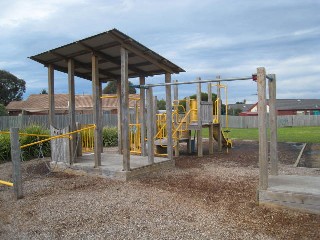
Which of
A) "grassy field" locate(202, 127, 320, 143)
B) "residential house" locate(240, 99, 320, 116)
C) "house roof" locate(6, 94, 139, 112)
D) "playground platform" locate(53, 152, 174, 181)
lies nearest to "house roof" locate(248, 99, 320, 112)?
"residential house" locate(240, 99, 320, 116)

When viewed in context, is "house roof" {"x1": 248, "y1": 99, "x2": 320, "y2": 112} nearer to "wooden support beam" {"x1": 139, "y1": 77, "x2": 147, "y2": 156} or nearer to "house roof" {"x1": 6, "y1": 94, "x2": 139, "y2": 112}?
"house roof" {"x1": 6, "y1": 94, "x2": 139, "y2": 112}

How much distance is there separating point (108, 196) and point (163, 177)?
2146 millimetres

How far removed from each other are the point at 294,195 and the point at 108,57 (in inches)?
248

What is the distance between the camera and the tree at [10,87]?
2766 inches

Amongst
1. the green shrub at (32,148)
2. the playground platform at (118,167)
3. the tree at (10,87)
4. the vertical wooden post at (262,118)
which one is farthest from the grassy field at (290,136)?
the tree at (10,87)

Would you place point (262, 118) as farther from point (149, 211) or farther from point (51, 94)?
point (51, 94)

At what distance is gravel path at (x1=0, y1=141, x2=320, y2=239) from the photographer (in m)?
4.46

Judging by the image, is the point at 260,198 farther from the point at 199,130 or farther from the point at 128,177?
the point at 199,130

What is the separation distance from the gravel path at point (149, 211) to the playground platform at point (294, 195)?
0.13 m

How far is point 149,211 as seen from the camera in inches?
212

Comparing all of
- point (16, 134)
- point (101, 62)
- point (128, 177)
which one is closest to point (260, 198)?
point (128, 177)

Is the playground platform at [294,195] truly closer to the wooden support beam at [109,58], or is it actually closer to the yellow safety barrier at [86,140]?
the wooden support beam at [109,58]

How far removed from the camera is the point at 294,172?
29.2 ft

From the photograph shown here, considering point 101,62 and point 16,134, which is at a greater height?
point 101,62
